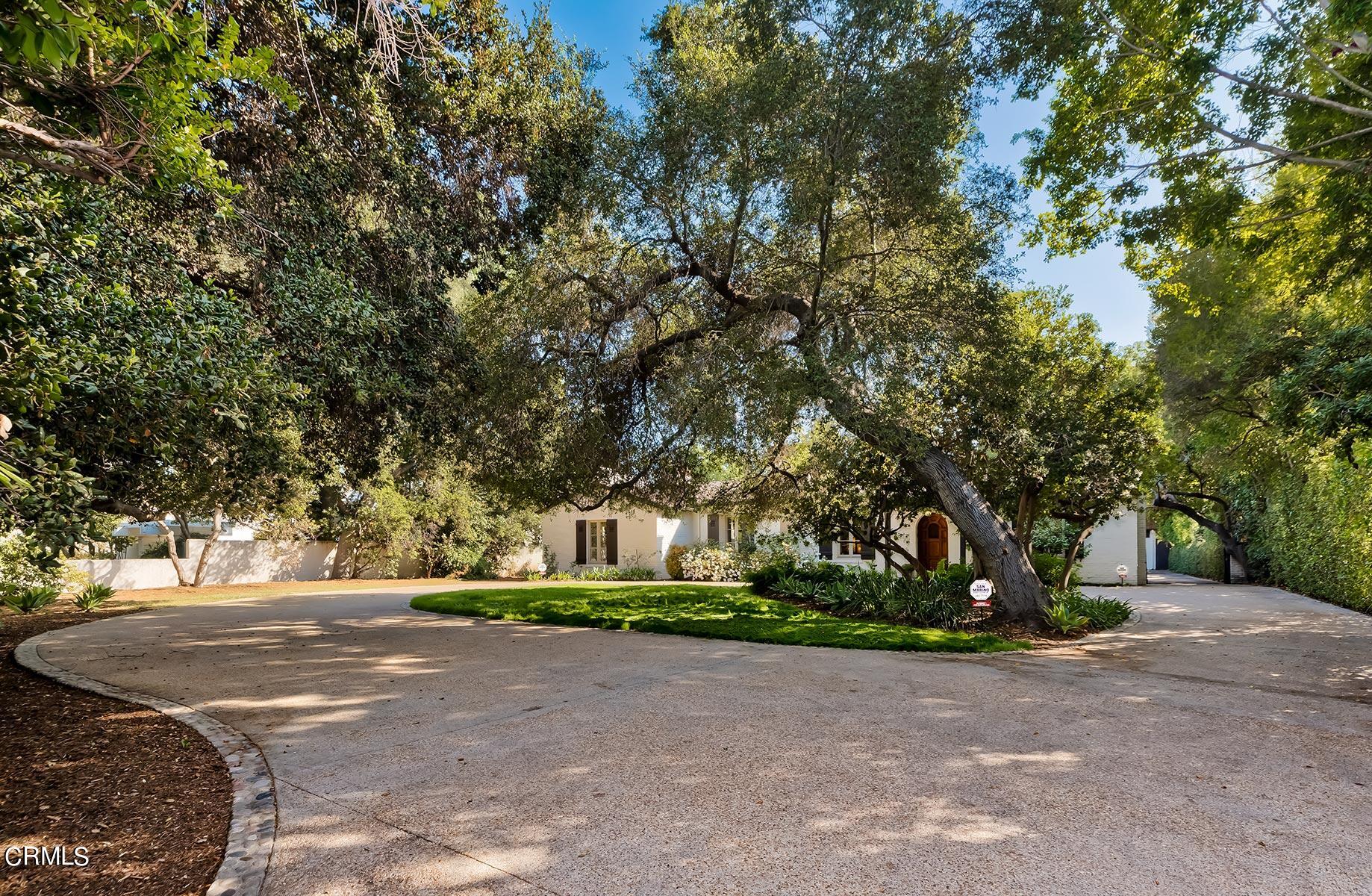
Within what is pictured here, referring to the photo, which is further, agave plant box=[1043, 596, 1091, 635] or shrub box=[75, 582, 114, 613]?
shrub box=[75, 582, 114, 613]

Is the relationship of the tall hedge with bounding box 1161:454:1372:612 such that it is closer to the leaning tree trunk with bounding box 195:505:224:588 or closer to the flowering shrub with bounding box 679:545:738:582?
the flowering shrub with bounding box 679:545:738:582

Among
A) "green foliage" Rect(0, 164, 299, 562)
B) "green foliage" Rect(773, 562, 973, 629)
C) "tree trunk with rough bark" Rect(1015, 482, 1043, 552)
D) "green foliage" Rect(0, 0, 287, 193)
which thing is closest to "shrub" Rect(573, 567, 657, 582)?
"green foliage" Rect(773, 562, 973, 629)

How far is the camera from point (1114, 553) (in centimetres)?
2019

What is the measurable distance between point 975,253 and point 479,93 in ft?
20.2

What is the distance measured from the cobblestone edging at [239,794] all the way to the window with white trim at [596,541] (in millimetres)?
17676

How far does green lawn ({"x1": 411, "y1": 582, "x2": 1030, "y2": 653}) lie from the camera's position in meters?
8.91

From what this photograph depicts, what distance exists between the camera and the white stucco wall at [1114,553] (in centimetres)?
2006

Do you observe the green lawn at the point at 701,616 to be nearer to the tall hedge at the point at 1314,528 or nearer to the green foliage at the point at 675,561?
the green foliage at the point at 675,561

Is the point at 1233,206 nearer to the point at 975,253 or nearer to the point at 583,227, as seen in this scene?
the point at 975,253

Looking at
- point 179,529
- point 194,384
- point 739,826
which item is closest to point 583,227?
point 194,384

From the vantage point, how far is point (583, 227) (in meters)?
9.88

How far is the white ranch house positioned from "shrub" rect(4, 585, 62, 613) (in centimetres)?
1120

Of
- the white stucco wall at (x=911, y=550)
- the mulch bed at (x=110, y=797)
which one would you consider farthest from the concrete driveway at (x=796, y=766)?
the white stucco wall at (x=911, y=550)

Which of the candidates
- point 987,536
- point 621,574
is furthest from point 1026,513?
point 621,574
